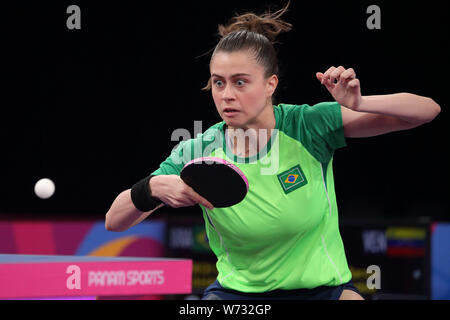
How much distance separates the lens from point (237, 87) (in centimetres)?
270

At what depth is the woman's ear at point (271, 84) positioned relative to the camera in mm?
2822

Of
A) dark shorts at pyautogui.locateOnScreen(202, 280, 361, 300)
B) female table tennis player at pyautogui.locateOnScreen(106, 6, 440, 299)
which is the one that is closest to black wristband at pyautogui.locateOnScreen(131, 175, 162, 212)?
female table tennis player at pyautogui.locateOnScreen(106, 6, 440, 299)

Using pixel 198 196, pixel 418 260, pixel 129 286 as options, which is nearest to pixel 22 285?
pixel 129 286

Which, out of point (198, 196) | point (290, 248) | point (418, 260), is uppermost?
point (198, 196)

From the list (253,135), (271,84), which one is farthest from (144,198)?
(271,84)

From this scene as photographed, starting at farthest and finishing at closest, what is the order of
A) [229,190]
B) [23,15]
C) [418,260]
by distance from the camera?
[23,15]
[418,260]
[229,190]

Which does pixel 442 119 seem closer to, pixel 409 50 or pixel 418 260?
pixel 409 50

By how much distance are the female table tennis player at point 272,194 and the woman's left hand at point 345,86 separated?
66 millimetres

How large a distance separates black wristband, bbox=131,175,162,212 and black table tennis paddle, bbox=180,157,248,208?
20 centimetres

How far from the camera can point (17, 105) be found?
7.75m

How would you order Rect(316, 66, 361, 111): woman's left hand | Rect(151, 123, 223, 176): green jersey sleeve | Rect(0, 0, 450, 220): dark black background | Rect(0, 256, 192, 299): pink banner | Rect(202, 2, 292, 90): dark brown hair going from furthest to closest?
Rect(0, 0, 450, 220): dark black background → Rect(0, 256, 192, 299): pink banner → Rect(151, 123, 223, 176): green jersey sleeve → Rect(202, 2, 292, 90): dark brown hair → Rect(316, 66, 361, 111): woman's left hand

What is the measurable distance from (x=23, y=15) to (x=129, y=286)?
4829 millimetres

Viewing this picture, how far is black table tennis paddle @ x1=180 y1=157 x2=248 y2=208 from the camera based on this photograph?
243cm

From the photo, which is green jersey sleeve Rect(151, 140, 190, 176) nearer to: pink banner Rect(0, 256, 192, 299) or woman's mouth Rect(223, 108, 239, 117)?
woman's mouth Rect(223, 108, 239, 117)
